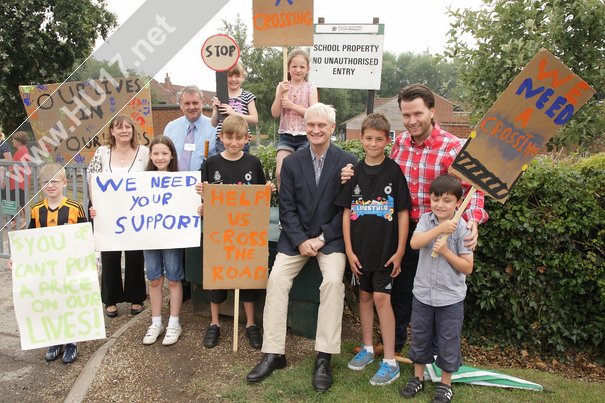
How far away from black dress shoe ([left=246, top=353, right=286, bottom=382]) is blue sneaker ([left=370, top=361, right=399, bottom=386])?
713 mm

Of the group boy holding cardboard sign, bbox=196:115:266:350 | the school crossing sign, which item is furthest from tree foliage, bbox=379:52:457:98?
boy holding cardboard sign, bbox=196:115:266:350

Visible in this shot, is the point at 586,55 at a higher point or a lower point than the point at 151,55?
higher

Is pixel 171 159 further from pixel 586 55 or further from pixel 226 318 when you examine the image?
pixel 586 55

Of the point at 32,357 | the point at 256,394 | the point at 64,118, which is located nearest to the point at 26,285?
the point at 32,357

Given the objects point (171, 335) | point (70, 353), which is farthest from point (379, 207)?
point (70, 353)

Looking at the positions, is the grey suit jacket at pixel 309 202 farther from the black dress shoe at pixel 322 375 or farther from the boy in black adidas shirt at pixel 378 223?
the black dress shoe at pixel 322 375

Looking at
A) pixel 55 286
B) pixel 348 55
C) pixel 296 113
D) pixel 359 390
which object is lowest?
pixel 359 390

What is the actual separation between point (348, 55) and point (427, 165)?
12.6 feet

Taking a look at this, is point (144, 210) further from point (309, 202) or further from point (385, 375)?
point (385, 375)

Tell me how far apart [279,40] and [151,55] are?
285 centimetres

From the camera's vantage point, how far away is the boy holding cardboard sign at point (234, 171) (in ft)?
12.7

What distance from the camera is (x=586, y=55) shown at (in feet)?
18.3

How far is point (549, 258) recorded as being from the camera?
4035 millimetres

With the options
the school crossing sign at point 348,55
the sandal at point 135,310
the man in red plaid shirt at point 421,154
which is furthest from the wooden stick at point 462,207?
the school crossing sign at point 348,55
